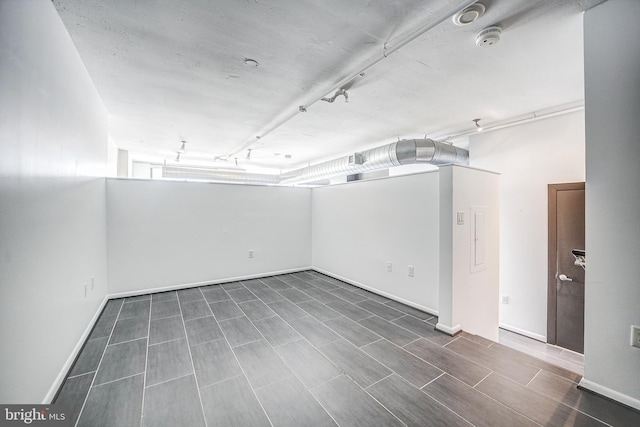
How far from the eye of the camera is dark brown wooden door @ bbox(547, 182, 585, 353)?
312cm

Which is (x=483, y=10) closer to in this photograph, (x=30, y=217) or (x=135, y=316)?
(x=30, y=217)

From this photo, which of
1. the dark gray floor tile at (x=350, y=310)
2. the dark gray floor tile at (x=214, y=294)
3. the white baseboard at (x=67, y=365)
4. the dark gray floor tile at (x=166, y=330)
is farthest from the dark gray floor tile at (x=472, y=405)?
the dark gray floor tile at (x=214, y=294)

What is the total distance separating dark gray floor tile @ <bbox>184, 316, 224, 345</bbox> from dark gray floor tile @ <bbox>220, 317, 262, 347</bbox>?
8 centimetres

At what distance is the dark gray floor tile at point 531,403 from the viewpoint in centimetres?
147

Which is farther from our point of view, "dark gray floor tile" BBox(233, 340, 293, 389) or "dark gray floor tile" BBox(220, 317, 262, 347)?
"dark gray floor tile" BBox(220, 317, 262, 347)

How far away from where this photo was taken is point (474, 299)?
2857mm

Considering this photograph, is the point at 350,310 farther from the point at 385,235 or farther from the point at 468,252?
the point at 468,252

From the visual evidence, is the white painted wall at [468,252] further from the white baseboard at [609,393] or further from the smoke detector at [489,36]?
the smoke detector at [489,36]

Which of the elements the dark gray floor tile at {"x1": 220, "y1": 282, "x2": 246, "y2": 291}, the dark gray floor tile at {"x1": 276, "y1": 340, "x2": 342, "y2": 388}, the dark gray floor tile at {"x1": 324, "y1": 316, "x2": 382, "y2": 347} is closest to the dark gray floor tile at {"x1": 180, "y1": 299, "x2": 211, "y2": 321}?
the dark gray floor tile at {"x1": 220, "y1": 282, "x2": 246, "y2": 291}

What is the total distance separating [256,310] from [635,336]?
3176 mm

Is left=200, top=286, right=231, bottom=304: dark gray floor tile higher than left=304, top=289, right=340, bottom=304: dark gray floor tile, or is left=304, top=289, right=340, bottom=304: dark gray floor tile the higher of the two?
left=304, top=289, right=340, bottom=304: dark gray floor tile

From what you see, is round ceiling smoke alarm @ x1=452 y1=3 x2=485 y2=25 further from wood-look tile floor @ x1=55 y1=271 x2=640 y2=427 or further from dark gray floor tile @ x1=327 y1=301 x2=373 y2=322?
dark gray floor tile @ x1=327 y1=301 x2=373 y2=322

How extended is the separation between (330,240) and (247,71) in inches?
122

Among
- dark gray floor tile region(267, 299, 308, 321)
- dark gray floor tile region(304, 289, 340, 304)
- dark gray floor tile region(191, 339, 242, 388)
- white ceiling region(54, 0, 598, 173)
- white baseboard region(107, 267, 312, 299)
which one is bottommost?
dark gray floor tile region(191, 339, 242, 388)
